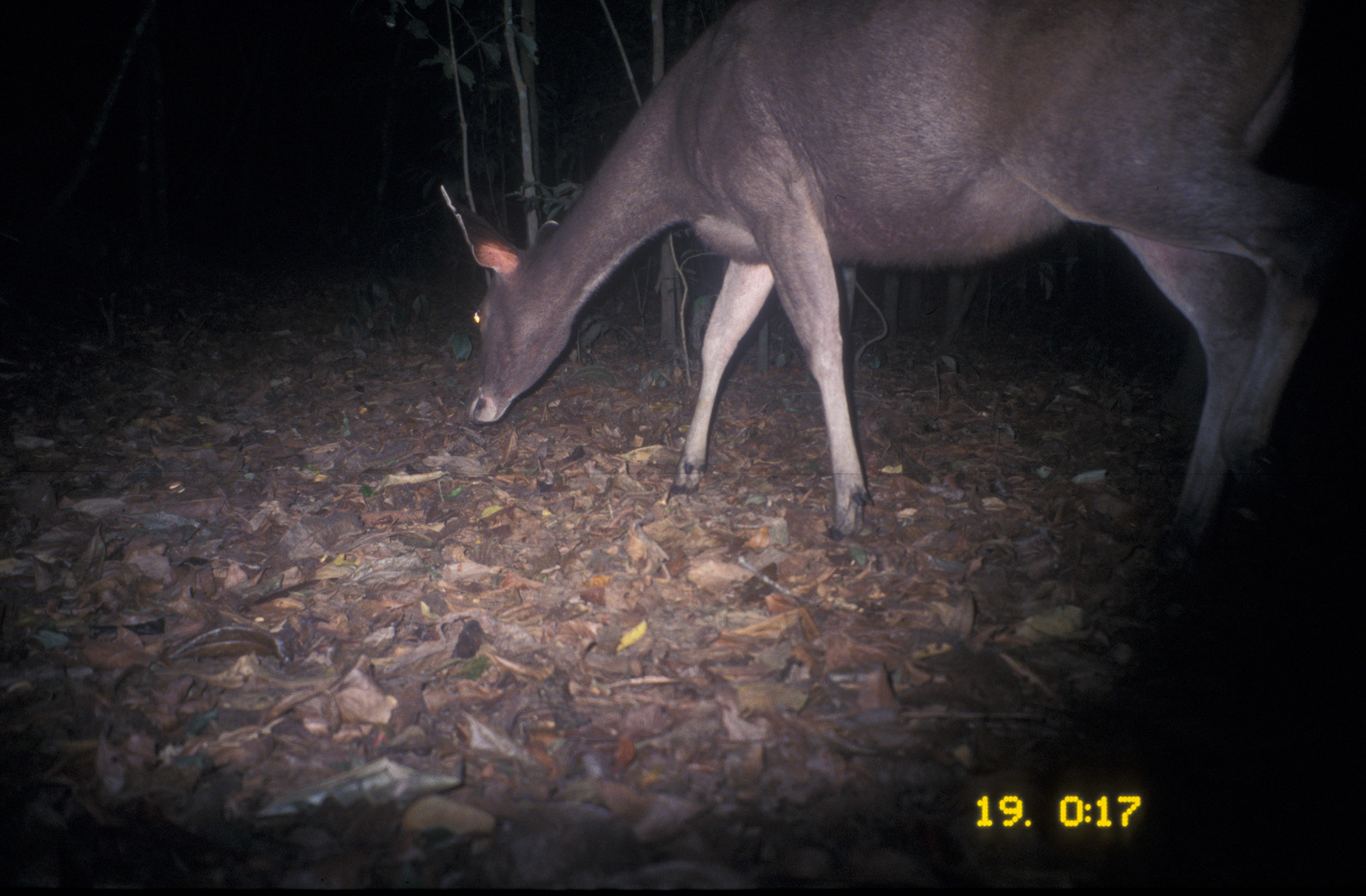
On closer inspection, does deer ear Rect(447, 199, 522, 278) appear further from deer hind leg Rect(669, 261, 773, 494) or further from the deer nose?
deer hind leg Rect(669, 261, 773, 494)

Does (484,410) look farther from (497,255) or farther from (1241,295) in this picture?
(1241,295)

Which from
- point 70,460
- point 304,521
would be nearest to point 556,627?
point 304,521

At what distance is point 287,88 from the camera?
59.0 feet

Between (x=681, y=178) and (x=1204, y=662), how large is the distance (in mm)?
3594

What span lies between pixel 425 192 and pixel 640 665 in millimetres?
8101

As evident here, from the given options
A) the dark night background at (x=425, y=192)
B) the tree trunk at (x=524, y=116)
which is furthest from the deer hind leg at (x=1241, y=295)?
the tree trunk at (x=524, y=116)

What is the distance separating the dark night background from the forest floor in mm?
35

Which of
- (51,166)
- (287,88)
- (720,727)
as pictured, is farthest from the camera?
(287,88)

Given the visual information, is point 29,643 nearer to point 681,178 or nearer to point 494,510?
point 494,510

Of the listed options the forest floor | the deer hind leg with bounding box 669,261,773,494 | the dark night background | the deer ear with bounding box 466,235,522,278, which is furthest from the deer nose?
the dark night background

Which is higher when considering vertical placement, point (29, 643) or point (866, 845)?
point (29, 643)

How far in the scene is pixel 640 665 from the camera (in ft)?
8.83

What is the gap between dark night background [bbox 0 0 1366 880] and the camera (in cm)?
241
